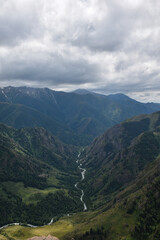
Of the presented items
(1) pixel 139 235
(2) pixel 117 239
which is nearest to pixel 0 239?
(2) pixel 117 239

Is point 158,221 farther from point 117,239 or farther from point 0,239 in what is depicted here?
point 0,239

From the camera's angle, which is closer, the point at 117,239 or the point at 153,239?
the point at 153,239

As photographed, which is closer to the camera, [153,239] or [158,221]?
[153,239]

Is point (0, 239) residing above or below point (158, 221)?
below

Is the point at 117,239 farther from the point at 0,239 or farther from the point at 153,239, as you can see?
the point at 0,239

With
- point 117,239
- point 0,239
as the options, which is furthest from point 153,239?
point 0,239

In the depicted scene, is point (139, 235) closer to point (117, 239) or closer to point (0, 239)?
point (117, 239)

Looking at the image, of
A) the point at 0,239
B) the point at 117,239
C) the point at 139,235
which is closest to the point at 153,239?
the point at 139,235
